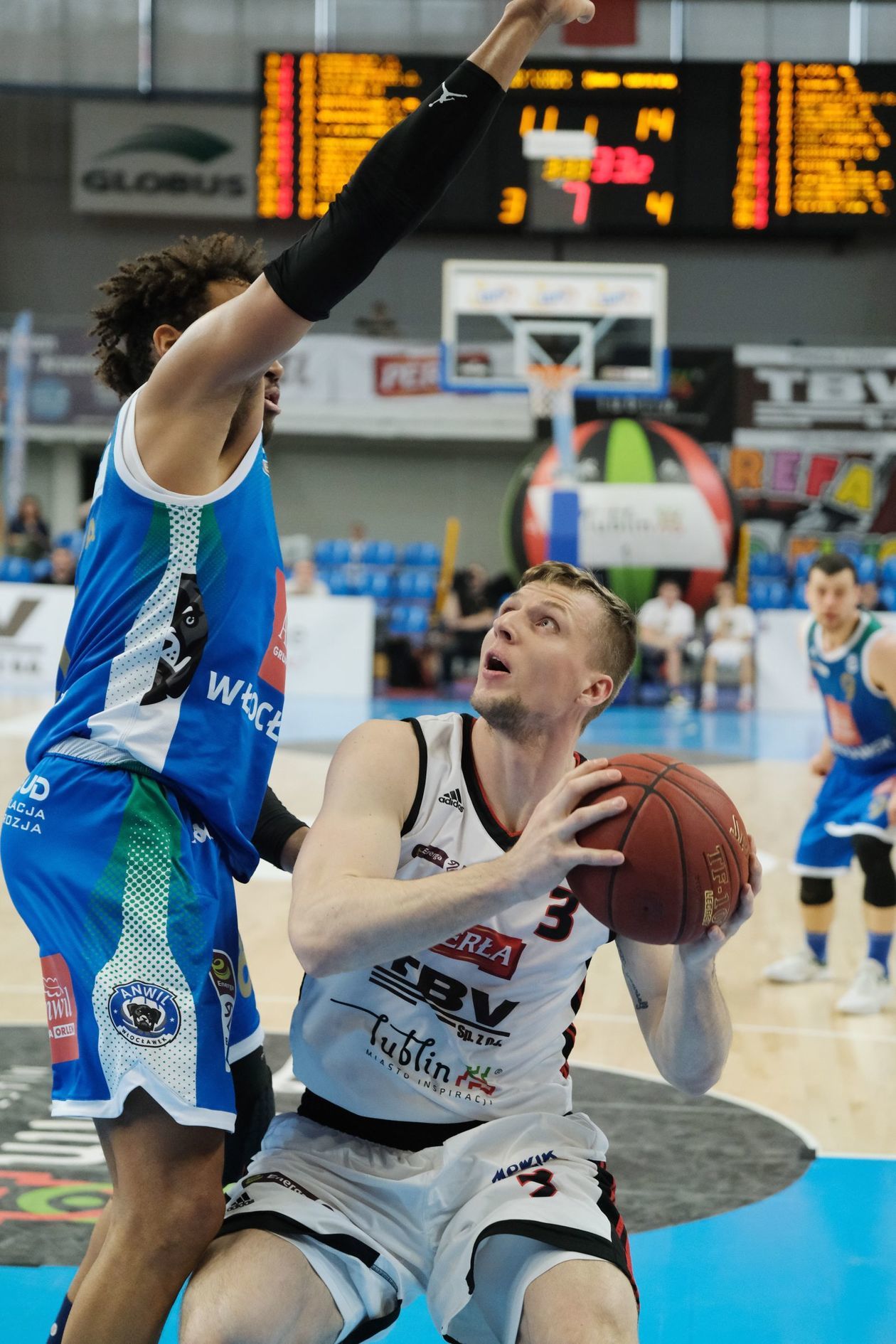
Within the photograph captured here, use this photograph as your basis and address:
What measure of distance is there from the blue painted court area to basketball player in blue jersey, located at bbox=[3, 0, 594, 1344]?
1.18 metres

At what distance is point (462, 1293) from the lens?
7.81 ft

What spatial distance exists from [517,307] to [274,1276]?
1365cm

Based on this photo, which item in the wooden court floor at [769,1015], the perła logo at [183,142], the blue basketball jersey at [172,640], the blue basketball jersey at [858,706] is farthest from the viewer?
the perła logo at [183,142]

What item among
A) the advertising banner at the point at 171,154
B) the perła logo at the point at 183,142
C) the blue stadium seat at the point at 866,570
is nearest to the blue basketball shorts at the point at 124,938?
the blue stadium seat at the point at 866,570

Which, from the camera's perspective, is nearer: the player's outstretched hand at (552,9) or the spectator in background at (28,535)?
the player's outstretched hand at (552,9)

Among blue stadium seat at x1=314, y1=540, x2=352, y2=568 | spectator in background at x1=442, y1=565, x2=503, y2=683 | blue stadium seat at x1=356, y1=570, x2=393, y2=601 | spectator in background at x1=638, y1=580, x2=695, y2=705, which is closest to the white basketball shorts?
spectator in background at x1=638, y1=580, x2=695, y2=705

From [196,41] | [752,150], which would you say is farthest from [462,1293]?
[196,41]

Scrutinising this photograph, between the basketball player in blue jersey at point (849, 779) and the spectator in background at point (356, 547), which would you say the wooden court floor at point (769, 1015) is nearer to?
the basketball player in blue jersey at point (849, 779)

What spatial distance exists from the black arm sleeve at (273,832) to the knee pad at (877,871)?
394cm

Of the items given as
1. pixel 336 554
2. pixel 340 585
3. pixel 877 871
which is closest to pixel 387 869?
pixel 877 871

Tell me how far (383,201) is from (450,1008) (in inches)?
53.4

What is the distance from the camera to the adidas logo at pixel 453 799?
267 centimetres

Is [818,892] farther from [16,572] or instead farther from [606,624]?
[16,572]

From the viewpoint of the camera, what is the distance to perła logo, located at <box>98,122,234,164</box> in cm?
2302
